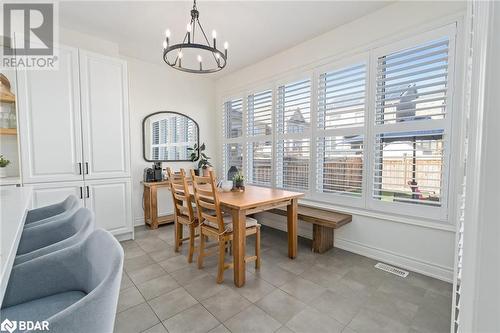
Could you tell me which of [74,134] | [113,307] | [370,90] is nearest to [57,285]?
[113,307]

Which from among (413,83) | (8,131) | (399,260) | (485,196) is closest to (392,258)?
(399,260)

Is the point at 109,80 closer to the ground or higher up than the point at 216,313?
higher up

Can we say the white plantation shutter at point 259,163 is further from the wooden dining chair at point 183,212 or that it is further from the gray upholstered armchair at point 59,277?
the gray upholstered armchair at point 59,277

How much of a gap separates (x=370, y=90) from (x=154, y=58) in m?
3.39

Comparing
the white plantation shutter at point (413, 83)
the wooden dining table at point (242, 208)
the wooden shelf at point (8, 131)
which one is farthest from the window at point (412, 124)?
the wooden shelf at point (8, 131)

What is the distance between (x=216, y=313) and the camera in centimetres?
178

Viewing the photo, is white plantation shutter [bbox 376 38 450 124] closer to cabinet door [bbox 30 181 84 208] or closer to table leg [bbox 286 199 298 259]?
table leg [bbox 286 199 298 259]

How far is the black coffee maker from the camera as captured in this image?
389cm

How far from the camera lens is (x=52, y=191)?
2723mm

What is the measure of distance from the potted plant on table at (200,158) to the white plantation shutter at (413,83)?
120 inches

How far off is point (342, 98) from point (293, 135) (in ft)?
2.87

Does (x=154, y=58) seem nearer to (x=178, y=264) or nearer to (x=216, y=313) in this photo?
(x=178, y=264)

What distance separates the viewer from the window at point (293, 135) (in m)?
3.39

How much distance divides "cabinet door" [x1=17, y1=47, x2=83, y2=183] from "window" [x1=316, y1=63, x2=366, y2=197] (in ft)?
10.3
